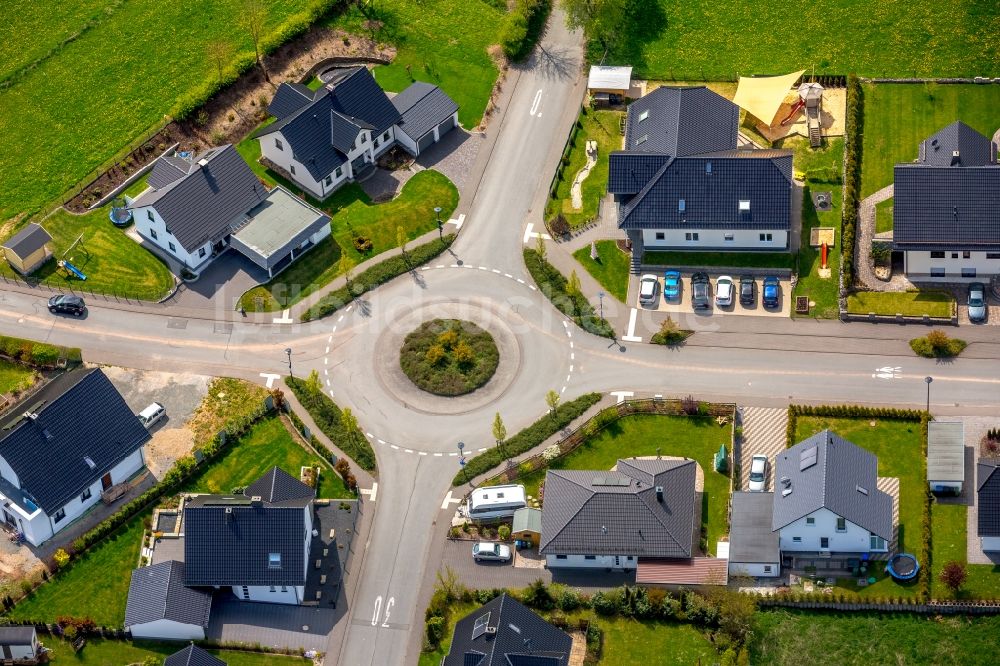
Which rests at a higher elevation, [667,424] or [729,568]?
[667,424]

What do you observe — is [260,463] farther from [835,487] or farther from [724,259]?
[835,487]

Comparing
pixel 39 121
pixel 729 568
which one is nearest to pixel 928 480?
pixel 729 568

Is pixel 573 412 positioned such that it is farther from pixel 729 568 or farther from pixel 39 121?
pixel 39 121

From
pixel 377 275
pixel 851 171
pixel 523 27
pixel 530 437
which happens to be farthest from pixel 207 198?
pixel 851 171

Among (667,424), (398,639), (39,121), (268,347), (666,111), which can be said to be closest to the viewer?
(398,639)

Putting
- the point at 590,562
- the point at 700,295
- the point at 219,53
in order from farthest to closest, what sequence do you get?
the point at 219,53, the point at 700,295, the point at 590,562

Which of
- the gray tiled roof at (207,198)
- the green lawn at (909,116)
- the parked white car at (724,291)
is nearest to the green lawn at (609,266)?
the parked white car at (724,291)

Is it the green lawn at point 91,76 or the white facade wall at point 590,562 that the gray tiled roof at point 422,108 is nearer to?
the green lawn at point 91,76
